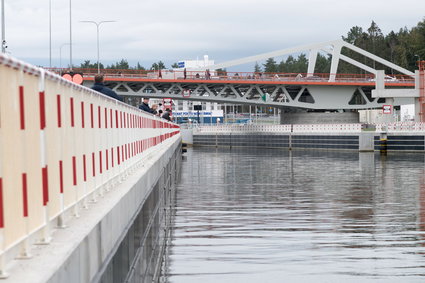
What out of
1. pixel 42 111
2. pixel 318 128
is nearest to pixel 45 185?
pixel 42 111

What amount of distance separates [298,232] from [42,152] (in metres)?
12.1

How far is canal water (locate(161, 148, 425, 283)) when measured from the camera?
42.7 feet

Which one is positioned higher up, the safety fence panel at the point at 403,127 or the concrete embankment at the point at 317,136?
the safety fence panel at the point at 403,127

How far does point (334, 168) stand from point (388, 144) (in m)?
24.9

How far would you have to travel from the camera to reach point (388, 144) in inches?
2813

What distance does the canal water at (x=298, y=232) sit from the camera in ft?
42.7

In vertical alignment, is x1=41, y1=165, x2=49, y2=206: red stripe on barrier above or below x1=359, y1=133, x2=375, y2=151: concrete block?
above

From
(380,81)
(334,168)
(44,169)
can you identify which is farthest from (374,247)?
(380,81)

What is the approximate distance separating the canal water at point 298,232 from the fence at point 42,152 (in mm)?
3254

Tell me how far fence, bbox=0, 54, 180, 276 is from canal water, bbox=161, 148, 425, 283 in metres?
3.25

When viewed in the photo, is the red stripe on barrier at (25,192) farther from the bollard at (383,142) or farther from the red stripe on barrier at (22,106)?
the bollard at (383,142)

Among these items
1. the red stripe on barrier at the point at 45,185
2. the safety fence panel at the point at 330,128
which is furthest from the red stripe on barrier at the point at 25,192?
the safety fence panel at the point at 330,128

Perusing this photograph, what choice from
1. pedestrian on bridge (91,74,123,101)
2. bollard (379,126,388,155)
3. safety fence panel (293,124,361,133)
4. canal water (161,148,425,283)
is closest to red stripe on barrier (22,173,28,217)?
canal water (161,148,425,283)

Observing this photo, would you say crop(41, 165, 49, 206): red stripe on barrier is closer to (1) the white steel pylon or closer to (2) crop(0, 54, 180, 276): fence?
(2) crop(0, 54, 180, 276): fence
